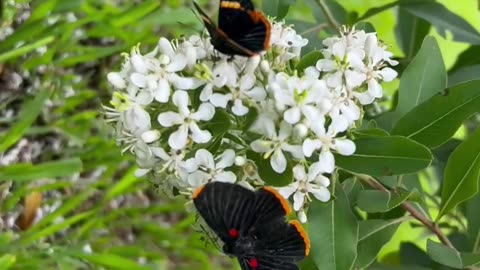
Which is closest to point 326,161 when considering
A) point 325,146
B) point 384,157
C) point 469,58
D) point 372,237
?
point 325,146

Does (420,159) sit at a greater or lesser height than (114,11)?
greater

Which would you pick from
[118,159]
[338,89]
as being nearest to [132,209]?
[118,159]

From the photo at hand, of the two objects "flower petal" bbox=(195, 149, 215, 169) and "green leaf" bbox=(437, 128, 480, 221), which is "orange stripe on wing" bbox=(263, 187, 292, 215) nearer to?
"flower petal" bbox=(195, 149, 215, 169)

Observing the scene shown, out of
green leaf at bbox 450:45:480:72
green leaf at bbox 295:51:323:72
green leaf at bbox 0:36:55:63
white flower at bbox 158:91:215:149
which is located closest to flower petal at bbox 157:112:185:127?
white flower at bbox 158:91:215:149

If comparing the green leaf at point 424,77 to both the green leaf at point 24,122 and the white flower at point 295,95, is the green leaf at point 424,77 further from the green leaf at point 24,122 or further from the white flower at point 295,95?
the green leaf at point 24,122

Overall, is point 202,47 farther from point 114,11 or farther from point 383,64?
point 114,11

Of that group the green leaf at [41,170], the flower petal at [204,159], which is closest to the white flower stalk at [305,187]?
the flower petal at [204,159]

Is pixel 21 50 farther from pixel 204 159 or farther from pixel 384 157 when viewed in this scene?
pixel 384 157
